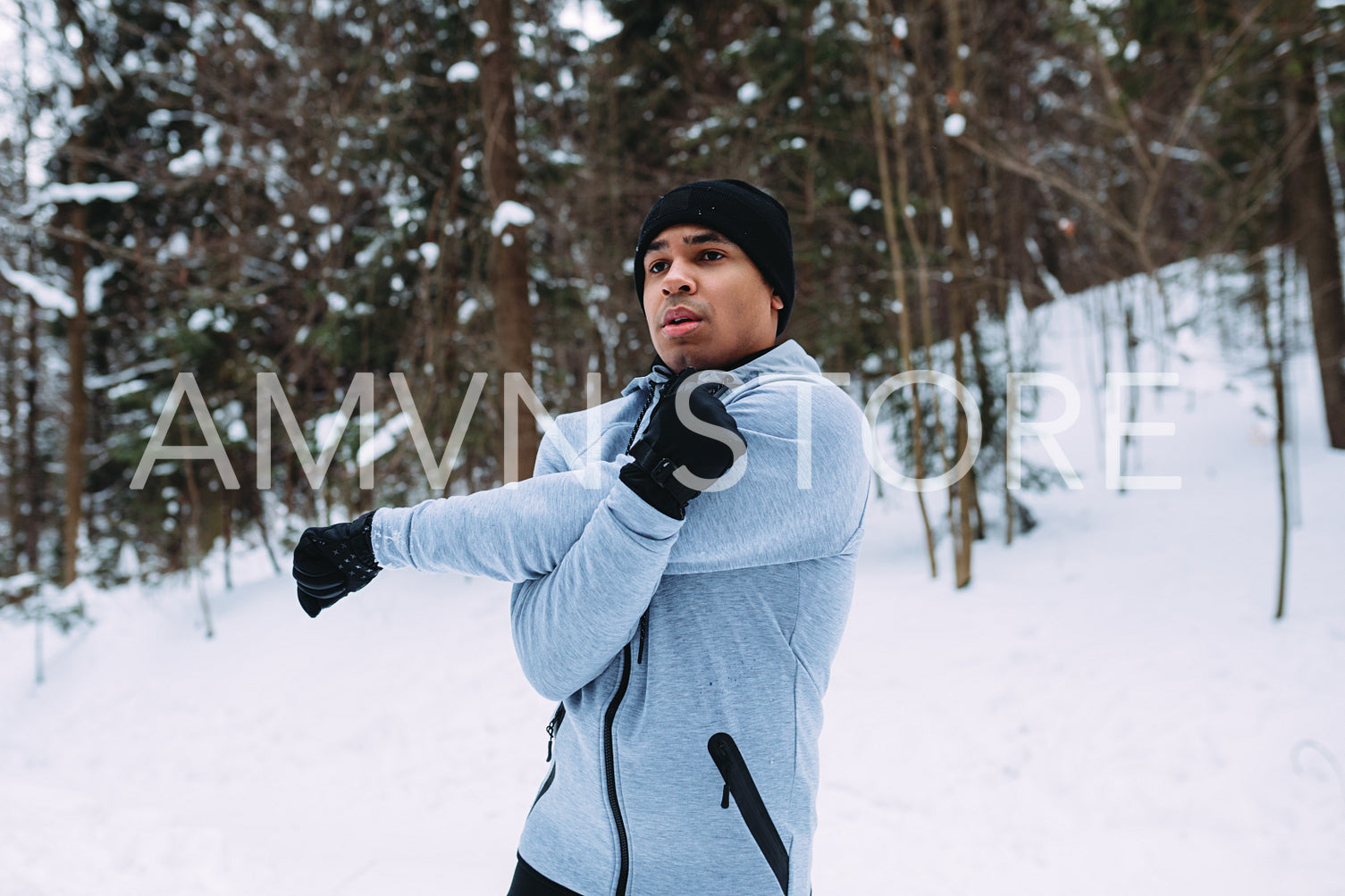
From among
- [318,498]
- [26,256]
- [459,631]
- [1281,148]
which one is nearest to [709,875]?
[459,631]

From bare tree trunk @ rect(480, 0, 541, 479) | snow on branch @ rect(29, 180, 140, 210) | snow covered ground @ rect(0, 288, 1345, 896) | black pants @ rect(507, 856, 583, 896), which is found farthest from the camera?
snow on branch @ rect(29, 180, 140, 210)

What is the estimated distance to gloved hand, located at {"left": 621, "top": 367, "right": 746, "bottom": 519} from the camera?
1.00 m

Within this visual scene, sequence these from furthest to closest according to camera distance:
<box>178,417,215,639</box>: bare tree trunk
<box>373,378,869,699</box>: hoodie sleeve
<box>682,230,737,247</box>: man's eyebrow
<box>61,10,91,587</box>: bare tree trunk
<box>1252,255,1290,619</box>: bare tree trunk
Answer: <box>61,10,91,587</box>: bare tree trunk, <box>178,417,215,639</box>: bare tree trunk, <box>1252,255,1290,619</box>: bare tree trunk, <box>682,230,737,247</box>: man's eyebrow, <box>373,378,869,699</box>: hoodie sleeve

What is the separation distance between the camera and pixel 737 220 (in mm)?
1389

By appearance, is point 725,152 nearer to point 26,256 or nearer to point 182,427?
point 182,427

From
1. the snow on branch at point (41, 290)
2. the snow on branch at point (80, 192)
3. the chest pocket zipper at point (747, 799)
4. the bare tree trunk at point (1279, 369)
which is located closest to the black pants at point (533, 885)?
the chest pocket zipper at point (747, 799)

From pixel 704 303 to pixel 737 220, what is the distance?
0.19 m

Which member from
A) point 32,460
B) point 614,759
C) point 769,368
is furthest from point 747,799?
point 32,460

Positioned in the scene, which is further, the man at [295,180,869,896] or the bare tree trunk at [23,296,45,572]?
the bare tree trunk at [23,296,45,572]

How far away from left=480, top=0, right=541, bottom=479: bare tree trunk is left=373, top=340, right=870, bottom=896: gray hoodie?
5754 mm

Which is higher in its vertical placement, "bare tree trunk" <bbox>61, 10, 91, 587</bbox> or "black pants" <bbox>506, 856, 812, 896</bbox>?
"bare tree trunk" <bbox>61, 10, 91, 587</bbox>

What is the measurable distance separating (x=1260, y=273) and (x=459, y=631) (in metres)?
7.86

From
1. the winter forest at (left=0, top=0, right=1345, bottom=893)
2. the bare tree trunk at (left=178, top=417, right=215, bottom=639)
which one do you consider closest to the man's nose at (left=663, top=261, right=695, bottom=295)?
the winter forest at (left=0, top=0, right=1345, bottom=893)

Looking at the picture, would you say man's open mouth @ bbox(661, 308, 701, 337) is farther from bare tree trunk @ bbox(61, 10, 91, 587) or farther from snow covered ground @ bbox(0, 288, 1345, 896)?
bare tree trunk @ bbox(61, 10, 91, 587)
